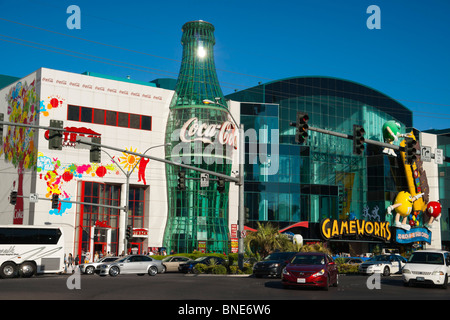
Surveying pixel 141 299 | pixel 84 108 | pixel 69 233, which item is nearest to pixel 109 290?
pixel 141 299

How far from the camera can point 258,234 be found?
152 feet

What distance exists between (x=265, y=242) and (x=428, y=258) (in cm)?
2126

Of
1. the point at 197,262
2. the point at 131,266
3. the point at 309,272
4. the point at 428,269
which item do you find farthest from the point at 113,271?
the point at 428,269

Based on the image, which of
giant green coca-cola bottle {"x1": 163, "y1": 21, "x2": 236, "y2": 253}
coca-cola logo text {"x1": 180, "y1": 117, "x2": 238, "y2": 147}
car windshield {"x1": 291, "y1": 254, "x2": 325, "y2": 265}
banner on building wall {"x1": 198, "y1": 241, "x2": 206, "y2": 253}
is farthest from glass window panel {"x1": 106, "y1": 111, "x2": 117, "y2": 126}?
car windshield {"x1": 291, "y1": 254, "x2": 325, "y2": 265}

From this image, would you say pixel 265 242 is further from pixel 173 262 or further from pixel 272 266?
pixel 272 266

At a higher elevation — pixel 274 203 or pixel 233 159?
pixel 233 159

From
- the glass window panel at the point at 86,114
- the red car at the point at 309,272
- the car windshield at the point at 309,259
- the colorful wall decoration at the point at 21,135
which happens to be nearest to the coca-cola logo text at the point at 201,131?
the glass window panel at the point at 86,114

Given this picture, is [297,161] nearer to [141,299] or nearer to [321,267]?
[321,267]

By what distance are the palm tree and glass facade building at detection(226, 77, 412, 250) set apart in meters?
20.0

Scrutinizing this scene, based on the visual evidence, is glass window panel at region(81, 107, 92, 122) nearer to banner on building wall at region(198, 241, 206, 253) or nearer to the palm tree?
banner on building wall at region(198, 241, 206, 253)

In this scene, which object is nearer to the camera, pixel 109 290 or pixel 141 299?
pixel 141 299

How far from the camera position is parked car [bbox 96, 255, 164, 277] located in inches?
1362

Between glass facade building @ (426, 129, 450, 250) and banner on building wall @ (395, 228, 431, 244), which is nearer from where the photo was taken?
banner on building wall @ (395, 228, 431, 244)
